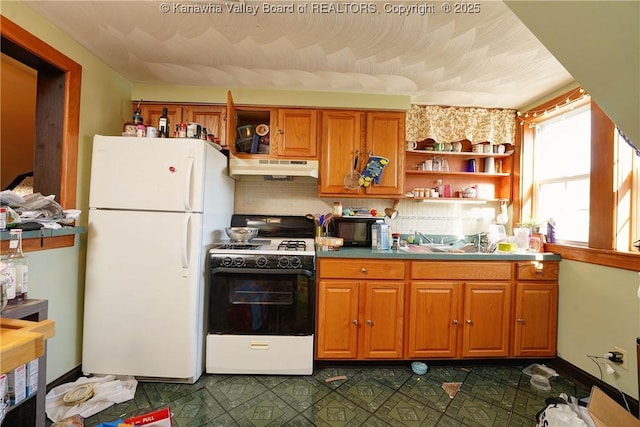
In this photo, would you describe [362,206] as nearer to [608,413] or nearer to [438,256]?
[438,256]

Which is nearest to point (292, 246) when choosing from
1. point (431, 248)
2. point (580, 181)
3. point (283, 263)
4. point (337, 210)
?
point (283, 263)

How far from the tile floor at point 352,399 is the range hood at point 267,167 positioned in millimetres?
1631

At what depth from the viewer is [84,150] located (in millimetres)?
1903

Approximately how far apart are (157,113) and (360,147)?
192 centimetres

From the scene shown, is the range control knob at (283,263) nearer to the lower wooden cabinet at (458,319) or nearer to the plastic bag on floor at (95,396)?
the lower wooden cabinet at (458,319)

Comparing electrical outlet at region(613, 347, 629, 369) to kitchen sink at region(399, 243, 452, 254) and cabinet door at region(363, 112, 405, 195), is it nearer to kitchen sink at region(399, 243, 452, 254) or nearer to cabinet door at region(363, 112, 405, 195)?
kitchen sink at region(399, 243, 452, 254)

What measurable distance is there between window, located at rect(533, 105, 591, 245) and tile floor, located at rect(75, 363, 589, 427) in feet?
4.15

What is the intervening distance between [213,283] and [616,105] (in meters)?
2.29

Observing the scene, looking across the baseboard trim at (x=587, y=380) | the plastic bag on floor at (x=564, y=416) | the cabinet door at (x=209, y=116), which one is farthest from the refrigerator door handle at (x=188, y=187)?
the baseboard trim at (x=587, y=380)

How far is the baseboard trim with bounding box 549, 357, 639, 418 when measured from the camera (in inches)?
64.7

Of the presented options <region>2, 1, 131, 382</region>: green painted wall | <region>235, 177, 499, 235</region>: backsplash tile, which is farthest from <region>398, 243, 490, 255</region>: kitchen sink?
<region>2, 1, 131, 382</region>: green painted wall

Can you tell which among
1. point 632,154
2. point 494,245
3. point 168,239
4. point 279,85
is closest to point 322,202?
point 279,85

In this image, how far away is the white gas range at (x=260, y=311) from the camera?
75.2 inches

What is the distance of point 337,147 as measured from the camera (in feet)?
7.97
